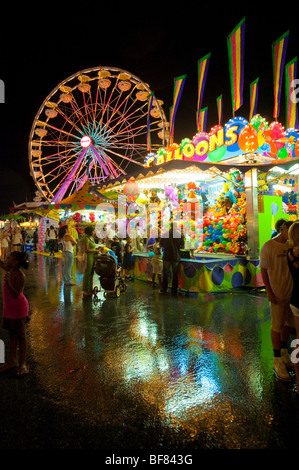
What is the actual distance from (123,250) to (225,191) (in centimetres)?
372

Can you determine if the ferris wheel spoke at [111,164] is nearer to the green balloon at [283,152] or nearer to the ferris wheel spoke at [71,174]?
the ferris wheel spoke at [71,174]

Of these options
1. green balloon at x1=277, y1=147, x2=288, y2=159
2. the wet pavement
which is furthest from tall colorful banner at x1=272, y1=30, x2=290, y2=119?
the wet pavement

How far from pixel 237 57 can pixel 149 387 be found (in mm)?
9071

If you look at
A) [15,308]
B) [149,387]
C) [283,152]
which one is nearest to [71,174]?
[283,152]

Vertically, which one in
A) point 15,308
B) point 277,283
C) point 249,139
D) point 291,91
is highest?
point 291,91

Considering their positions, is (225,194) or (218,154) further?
(225,194)

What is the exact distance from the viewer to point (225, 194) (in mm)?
9445

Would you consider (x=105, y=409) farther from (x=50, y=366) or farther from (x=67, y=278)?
(x=67, y=278)

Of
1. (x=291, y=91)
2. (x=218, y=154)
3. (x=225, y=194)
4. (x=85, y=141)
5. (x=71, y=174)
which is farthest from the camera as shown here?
(x=71, y=174)

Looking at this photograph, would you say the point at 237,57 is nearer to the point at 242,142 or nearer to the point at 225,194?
the point at 242,142

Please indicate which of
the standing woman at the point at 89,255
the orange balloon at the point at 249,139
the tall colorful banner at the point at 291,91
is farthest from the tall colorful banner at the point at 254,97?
the standing woman at the point at 89,255

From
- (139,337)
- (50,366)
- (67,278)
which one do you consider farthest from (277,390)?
(67,278)

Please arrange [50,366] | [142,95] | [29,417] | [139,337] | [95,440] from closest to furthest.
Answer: [95,440] < [29,417] < [50,366] < [139,337] < [142,95]
